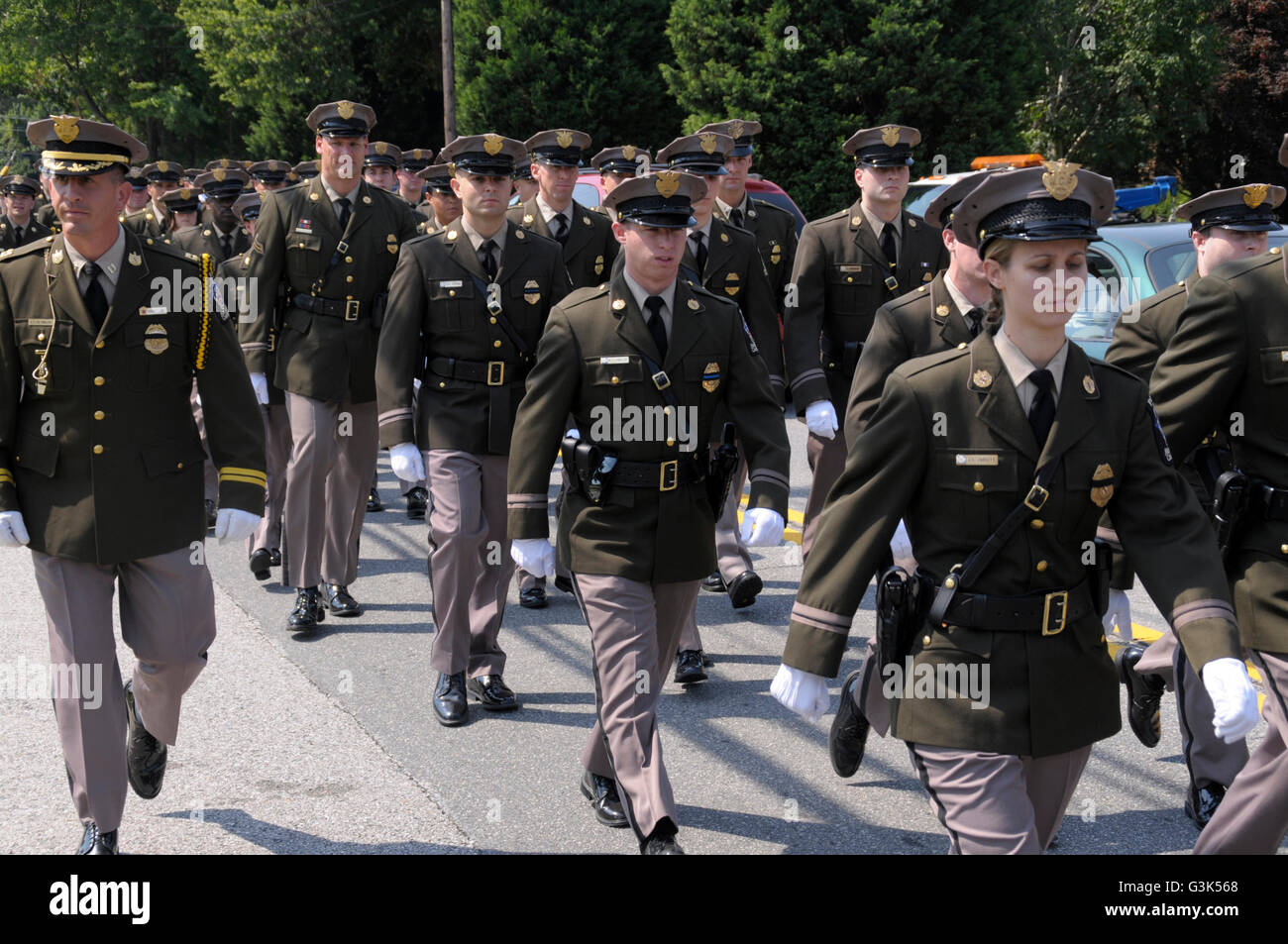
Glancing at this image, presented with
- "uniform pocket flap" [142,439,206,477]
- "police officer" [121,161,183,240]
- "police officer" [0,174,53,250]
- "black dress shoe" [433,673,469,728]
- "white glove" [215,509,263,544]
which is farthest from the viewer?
"police officer" [0,174,53,250]

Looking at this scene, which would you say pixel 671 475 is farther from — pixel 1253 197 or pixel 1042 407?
pixel 1253 197

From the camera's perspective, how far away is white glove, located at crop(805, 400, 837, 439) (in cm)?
714

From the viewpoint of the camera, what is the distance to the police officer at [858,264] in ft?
24.4

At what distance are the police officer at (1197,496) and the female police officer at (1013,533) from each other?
113 cm

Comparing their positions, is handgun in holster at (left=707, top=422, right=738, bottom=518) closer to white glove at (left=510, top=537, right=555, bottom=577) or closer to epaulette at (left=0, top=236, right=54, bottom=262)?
white glove at (left=510, top=537, right=555, bottom=577)

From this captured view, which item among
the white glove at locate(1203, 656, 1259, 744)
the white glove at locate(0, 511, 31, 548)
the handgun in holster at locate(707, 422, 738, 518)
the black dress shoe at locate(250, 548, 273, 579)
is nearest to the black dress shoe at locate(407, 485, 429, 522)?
the black dress shoe at locate(250, 548, 273, 579)

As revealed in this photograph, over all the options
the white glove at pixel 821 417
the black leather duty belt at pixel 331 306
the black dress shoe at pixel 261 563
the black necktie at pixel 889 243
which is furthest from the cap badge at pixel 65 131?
the black dress shoe at pixel 261 563

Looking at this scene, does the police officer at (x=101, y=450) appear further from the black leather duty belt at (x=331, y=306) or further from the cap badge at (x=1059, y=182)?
the black leather duty belt at (x=331, y=306)

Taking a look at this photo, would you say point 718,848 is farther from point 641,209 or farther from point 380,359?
point 380,359

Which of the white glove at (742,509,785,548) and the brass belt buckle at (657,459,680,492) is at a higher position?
the brass belt buckle at (657,459,680,492)

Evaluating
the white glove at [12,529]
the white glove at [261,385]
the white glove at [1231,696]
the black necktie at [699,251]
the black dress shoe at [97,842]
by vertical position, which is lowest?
the black dress shoe at [97,842]

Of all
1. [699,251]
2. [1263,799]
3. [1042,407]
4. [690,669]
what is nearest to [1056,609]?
[1042,407]

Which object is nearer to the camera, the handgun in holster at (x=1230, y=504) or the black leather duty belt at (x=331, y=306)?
the handgun in holster at (x=1230, y=504)

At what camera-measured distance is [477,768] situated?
18.8 feet
